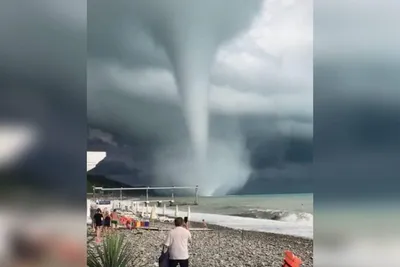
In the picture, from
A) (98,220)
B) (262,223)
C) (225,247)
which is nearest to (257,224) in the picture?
(262,223)

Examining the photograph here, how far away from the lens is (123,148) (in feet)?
13.8

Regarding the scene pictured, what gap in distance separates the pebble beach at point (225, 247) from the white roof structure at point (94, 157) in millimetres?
512

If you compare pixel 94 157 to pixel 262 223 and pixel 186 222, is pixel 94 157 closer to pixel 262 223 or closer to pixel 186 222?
pixel 186 222

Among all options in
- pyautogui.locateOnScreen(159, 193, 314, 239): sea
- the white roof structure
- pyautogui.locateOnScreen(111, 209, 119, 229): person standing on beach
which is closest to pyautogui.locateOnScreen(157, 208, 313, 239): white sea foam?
pyautogui.locateOnScreen(159, 193, 314, 239): sea

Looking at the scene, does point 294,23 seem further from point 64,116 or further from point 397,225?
point 64,116

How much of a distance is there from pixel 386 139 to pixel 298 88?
0.96m

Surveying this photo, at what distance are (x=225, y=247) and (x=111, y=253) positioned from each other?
789 millimetres

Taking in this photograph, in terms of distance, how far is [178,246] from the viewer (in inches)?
165

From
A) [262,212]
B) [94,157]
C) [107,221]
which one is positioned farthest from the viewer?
[262,212]

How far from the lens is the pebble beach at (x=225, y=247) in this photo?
428 cm

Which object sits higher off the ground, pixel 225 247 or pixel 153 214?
pixel 153 214

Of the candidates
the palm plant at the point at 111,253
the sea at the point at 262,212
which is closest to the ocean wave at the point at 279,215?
the sea at the point at 262,212

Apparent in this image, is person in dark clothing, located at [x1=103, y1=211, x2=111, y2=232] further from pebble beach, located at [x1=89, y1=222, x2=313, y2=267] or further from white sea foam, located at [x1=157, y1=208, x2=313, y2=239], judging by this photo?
white sea foam, located at [x1=157, y1=208, x2=313, y2=239]

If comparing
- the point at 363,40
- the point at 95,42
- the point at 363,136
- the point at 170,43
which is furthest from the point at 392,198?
the point at 95,42
